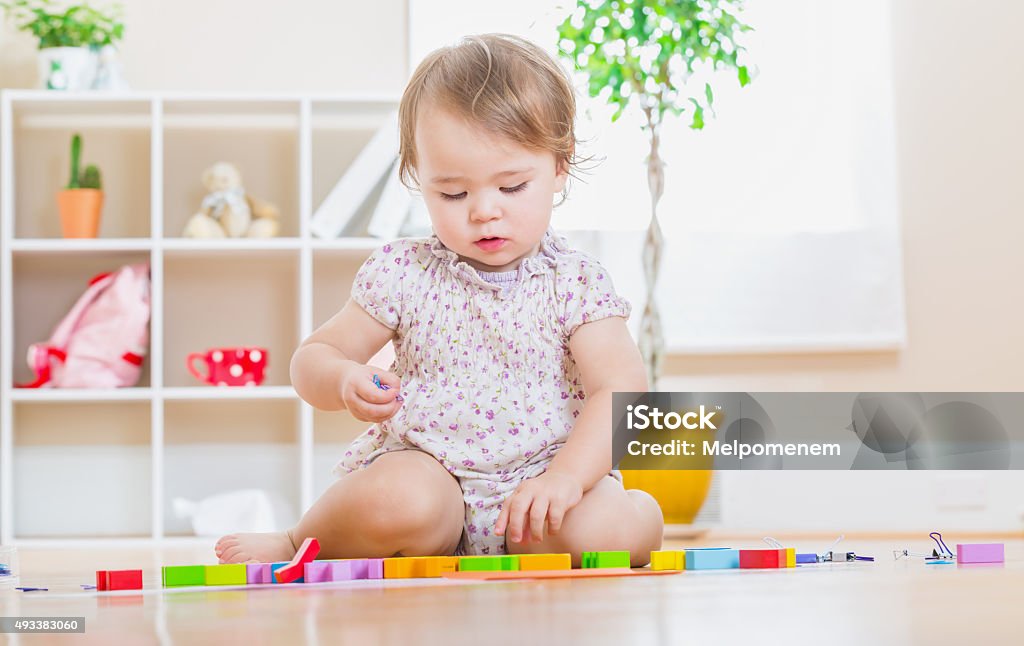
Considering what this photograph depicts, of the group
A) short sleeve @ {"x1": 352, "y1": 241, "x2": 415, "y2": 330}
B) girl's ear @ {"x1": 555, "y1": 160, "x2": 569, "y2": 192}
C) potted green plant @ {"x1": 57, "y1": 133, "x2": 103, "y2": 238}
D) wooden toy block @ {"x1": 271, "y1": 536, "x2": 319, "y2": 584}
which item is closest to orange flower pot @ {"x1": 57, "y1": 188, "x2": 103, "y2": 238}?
potted green plant @ {"x1": 57, "y1": 133, "x2": 103, "y2": 238}

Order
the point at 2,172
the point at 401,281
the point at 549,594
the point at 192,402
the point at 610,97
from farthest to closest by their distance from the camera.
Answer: the point at 192,402 → the point at 2,172 → the point at 610,97 → the point at 401,281 → the point at 549,594

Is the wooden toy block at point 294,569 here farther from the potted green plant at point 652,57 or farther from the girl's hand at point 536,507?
the potted green plant at point 652,57

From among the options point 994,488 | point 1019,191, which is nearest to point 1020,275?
point 1019,191

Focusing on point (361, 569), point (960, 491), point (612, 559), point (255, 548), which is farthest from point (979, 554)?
point (960, 491)

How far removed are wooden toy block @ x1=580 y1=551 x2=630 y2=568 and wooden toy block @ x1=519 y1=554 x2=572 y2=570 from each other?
1.2 inches

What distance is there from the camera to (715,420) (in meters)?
2.40

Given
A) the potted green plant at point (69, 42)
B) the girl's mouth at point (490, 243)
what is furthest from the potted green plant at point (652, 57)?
the girl's mouth at point (490, 243)

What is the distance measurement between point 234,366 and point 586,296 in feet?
4.72

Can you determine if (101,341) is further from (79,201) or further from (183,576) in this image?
(183,576)

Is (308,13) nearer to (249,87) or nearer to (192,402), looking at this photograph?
(249,87)

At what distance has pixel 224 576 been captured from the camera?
0.92m

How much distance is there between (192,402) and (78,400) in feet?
0.79

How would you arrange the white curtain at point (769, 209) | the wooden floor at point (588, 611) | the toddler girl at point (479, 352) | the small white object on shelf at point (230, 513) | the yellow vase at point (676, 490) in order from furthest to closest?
the white curtain at point (769, 209), the small white object on shelf at point (230, 513), the yellow vase at point (676, 490), the toddler girl at point (479, 352), the wooden floor at point (588, 611)

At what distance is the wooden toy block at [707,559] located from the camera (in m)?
1.03
